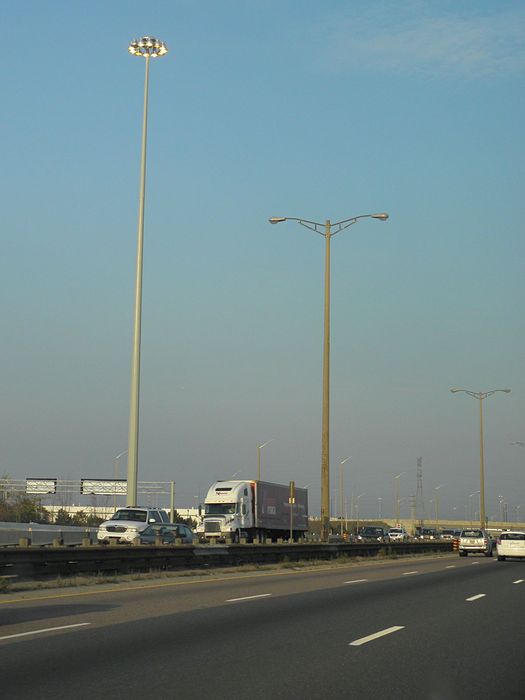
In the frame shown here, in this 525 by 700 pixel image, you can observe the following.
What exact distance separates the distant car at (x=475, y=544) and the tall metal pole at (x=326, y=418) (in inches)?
748

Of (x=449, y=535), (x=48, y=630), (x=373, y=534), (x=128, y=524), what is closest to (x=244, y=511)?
(x=373, y=534)

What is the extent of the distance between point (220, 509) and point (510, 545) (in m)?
17.7

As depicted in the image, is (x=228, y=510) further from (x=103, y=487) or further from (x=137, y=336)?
(x=103, y=487)

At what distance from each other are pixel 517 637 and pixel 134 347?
28.8m

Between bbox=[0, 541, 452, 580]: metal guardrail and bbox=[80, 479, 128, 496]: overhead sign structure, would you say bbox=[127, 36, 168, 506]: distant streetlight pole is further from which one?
bbox=[80, 479, 128, 496]: overhead sign structure

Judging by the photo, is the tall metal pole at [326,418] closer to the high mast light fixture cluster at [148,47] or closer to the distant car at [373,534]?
the high mast light fixture cluster at [148,47]

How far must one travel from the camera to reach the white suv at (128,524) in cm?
3947

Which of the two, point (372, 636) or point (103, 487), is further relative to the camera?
point (103, 487)

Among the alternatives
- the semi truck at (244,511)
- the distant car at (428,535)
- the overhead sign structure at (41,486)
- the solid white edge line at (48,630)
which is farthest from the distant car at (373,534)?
the solid white edge line at (48,630)

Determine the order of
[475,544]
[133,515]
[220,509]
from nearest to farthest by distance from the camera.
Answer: [133,515] → [475,544] → [220,509]

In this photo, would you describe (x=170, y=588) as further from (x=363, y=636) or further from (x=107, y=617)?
(x=363, y=636)

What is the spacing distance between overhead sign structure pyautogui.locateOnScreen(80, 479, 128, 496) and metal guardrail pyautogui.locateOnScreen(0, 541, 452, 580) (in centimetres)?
5020

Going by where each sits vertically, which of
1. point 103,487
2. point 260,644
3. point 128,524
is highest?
point 103,487

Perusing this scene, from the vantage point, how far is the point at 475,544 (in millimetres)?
56844
